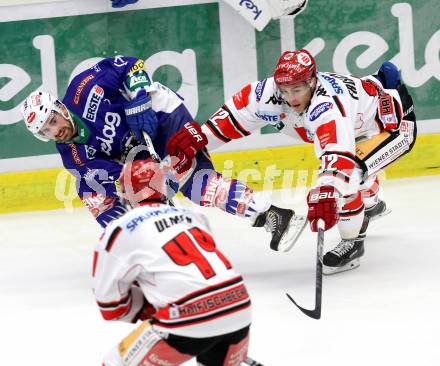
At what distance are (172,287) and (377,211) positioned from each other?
2892 mm

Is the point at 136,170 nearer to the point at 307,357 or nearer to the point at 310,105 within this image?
the point at 307,357

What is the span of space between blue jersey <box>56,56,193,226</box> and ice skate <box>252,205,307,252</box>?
23.7 inches

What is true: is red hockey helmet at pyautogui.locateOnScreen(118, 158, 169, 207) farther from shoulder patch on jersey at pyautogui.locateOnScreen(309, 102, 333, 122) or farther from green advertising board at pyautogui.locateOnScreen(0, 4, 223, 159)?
green advertising board at pyautogui.locateOnScreen(0, 4, 223, 159)

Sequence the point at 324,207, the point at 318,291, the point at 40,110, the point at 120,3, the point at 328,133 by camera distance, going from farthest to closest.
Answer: the point at 120,3 < the point at 40,110 < the point at 328,133 < the point at 324,207 < the point at 318,291

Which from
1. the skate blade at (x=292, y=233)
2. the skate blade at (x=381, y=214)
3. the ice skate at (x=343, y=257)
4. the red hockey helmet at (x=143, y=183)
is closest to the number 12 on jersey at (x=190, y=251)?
the red hockey helmet at (x=143, y=183)

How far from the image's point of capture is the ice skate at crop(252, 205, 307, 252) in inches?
185

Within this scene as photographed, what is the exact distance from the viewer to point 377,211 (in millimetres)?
5551

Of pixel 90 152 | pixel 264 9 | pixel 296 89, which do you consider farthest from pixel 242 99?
pixel 264 9

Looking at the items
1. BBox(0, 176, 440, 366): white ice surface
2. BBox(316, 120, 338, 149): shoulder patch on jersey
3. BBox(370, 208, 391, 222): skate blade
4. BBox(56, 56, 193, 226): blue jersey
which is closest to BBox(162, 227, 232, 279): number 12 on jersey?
BBox(0, 176, 440, 366): white ice surface

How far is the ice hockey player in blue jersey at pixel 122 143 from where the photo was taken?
4715mm

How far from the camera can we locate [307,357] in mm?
3684

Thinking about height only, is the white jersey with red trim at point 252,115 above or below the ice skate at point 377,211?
above

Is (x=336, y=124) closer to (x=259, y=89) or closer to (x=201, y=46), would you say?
(x=259, y=89)

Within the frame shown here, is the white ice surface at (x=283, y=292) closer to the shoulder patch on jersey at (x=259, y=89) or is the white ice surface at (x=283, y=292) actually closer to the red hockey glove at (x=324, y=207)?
the red hockey glove at (x=324, y=207)
